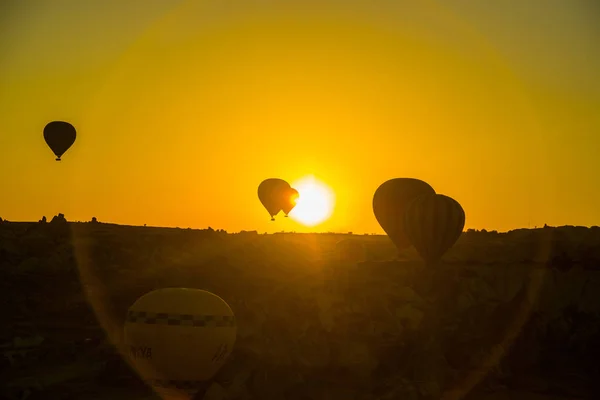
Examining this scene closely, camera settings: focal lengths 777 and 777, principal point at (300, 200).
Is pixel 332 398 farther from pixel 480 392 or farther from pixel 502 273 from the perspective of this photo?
pixel 502 273

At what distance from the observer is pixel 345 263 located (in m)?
64.1

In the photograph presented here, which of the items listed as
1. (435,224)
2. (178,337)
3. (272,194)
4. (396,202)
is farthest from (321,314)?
(272,194)

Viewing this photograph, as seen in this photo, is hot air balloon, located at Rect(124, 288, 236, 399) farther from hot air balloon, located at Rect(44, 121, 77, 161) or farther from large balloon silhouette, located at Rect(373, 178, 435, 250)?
hot air balloon, located at Rect(44, 121, 77, 161)

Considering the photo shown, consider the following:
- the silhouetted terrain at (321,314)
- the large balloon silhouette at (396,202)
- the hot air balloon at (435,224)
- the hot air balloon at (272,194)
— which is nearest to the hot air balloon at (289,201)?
Result: the hot air balloon at (272,194)

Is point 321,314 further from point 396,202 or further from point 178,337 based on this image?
point 396,202

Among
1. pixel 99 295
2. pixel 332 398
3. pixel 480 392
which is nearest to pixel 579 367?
pixel 480 392

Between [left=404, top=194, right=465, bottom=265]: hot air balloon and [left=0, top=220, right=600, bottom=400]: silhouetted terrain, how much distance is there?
1422 mm

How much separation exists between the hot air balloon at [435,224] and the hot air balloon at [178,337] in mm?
31151

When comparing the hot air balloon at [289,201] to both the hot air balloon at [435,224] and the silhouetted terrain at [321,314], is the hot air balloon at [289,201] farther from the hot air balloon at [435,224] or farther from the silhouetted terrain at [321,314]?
the hot air balloon at [435,224]

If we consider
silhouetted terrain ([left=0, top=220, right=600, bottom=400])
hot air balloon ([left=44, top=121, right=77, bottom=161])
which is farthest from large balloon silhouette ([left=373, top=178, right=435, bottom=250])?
hot air balloon ([left=44, top=121, right=77, bottom=161])

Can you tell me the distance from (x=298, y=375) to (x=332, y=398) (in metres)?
2.02

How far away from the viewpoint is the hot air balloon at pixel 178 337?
27.4 metres

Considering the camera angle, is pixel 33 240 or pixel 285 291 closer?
pixel 285 291

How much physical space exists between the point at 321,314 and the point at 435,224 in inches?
818
